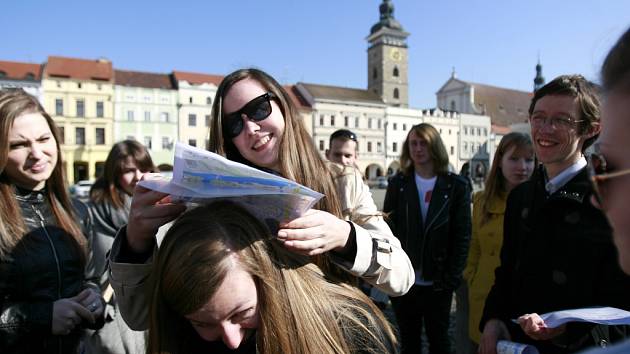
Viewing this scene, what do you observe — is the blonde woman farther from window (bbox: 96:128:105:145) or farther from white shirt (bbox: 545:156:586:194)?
window (bbox: 96:128:105:145)

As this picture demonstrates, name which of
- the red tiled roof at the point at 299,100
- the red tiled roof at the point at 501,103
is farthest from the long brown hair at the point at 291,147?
the red tiled roof at the point at 501,103

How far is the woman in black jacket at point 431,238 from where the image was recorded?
366 centimetres

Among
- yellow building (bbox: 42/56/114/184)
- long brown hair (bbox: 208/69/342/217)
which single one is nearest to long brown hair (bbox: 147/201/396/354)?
long brown hair (bbox: 208/69/342/217)

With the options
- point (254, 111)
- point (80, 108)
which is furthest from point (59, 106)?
point (254, 111)

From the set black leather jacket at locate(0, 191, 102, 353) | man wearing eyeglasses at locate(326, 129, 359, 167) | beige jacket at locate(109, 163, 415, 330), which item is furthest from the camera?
man wearing eyeglasses at locate(326, 129, 359, 167)

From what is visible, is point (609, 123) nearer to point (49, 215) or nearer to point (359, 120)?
point (49, 215)

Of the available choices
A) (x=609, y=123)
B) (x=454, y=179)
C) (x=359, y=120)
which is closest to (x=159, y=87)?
(x=359, y=120)

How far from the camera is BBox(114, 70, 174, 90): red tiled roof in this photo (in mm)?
40938

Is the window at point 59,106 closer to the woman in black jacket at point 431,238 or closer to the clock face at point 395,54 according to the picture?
the woman in black jacket at point 431,238

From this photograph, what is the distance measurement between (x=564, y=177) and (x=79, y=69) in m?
44.9

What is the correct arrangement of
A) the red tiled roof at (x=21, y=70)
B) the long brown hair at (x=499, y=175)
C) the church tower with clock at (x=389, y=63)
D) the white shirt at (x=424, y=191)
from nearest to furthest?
the long brown hair at (x=499, y=175) → the white shirt at (x=424, y=191) → the red tiled roof at (x=21, y=70) → the church tower with clock at (x=389, y=63)

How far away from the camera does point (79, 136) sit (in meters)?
38.6

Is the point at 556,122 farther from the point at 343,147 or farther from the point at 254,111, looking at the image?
the point at 343,147

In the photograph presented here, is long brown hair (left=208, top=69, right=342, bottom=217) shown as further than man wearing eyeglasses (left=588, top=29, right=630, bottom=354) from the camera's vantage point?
Yes
